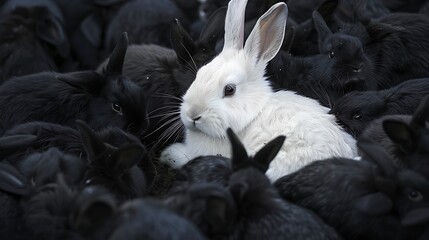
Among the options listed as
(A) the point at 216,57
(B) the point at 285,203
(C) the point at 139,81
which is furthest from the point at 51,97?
(B) the point at 285,203

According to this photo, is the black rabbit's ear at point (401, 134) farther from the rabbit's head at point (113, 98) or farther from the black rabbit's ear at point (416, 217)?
the rabbit's head at point (113, 98)

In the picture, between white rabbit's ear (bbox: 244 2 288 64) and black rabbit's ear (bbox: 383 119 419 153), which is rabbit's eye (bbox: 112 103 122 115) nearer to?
white rabbit's ear (bbox: 244 2 288 64)

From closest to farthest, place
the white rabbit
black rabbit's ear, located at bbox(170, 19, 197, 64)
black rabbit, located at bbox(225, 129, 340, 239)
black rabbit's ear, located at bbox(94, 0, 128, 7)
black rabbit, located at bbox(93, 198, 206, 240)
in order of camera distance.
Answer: black rabbit, located at bbox(93, 198, 206, 240) → black rabbit, located at bbox(225, 129, 340, 239) → the white rabbit → black rabbit's ear, located at bbox(170, 19, 197, 64) → black rabbit's ear, located at bbox(94, 0, 128, 7)

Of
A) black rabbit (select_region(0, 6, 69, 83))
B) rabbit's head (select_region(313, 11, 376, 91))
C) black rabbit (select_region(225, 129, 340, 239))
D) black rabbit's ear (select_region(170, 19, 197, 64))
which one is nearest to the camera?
black rabbit (select_region(225, 129, 340, 239))

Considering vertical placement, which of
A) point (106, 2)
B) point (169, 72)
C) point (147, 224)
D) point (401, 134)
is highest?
point (147, 224)

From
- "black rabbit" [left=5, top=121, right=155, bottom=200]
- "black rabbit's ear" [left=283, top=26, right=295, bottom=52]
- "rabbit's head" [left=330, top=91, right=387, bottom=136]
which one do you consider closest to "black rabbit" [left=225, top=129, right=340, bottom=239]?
"black rabbit" [left=5, top=121, right=155, bottom=200]

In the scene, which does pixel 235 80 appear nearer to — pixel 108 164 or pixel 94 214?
pixel 108 164

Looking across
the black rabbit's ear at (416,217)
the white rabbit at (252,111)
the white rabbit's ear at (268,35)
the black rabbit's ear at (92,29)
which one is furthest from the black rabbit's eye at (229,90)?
the black rabbit's ear at (92,29)

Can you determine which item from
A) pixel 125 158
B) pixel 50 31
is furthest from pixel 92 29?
pixel 125 158
